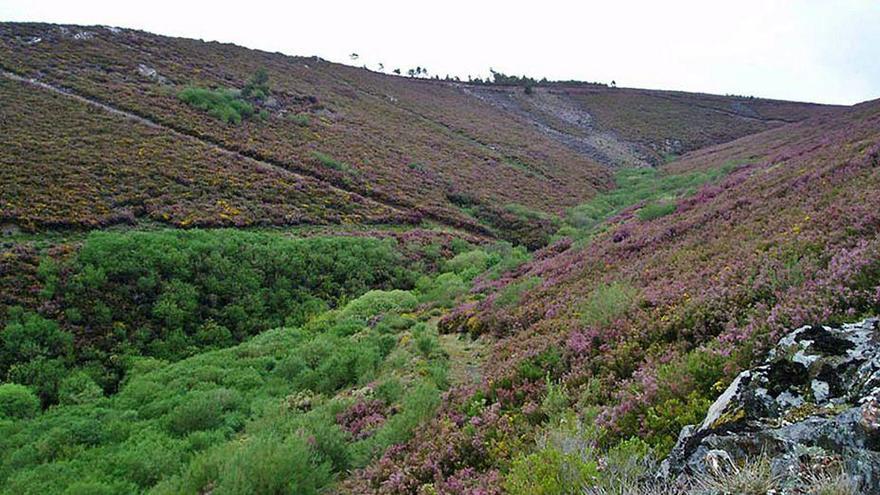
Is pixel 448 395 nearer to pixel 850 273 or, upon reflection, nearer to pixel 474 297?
pixel 850 273

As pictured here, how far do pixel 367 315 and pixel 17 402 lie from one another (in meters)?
8.53

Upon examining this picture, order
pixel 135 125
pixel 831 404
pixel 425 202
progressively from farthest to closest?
pixel 425 202, pixel 135 125, pixel 831 404

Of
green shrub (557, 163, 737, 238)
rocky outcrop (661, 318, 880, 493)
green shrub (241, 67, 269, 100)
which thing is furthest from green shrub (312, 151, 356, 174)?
rocky outcrop (661, 318, 880, 493)

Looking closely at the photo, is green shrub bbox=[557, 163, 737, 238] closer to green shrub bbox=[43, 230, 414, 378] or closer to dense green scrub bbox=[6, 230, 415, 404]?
dense green scrub bbox=[6, 230, 415, 404]

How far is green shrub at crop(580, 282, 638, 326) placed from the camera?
8391 millimetres

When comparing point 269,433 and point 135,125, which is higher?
point 135,125

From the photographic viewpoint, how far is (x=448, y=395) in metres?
8.44

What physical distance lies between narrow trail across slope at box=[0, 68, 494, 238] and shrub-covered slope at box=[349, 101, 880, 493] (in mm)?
17455

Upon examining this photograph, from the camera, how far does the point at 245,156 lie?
29328mm

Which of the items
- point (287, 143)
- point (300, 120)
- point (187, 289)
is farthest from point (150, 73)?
point (187, 289)

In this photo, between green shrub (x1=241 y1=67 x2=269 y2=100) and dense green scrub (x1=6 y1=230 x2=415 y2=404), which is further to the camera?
green shrub (x1=241 y1=67 x2=269 y2=100)

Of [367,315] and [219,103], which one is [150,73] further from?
[367,315]

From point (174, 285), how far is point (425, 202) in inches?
686

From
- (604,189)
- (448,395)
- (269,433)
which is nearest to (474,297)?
(448,395)
